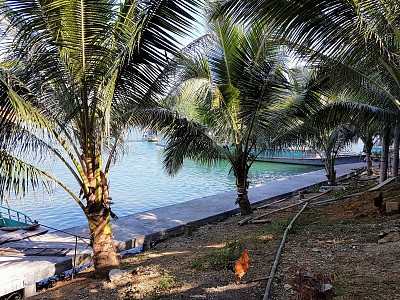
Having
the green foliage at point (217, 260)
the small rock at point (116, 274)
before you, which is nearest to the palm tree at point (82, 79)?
the small rock at point (116, 274)

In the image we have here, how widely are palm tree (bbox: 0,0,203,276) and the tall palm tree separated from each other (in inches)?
77.9

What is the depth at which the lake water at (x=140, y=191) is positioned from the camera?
10.7 metres

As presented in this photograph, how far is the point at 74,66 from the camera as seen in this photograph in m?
4.15

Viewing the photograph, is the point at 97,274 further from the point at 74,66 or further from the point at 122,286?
the point at 74,66

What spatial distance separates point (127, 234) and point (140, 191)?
7.86 metres

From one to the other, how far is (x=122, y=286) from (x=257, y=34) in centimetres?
496

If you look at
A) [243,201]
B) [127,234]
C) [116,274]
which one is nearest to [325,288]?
[116,274]

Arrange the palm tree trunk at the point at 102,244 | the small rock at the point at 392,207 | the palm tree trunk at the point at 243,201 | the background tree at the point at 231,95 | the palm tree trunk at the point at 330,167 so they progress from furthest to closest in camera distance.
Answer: the palm tree trunk at the point at 330,167, the palm tree trunk at the point at 243,201, the background tree at the point at 231,95, the small rock at the point at 392,207, the palm tree trunk at the point at 102,244

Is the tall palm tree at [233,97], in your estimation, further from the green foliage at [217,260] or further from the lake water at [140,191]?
the green foliage at [217,260]

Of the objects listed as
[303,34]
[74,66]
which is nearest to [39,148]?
[74,66]

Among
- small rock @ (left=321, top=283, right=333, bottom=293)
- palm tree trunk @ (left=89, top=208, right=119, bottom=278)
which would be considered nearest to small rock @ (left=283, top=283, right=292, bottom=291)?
small rock @ (left=321, top=283, right=333, bottom=293)

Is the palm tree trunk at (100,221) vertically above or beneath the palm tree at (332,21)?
beneath

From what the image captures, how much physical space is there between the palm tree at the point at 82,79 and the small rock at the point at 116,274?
0.17 m

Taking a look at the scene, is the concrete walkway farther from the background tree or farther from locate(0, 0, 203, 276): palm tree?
the background tree
